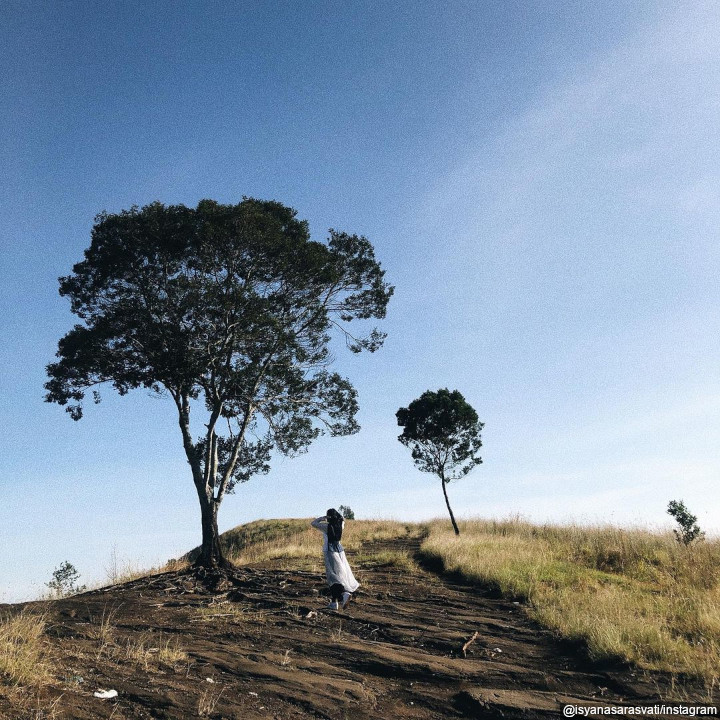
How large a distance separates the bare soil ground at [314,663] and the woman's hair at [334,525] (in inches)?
58.5

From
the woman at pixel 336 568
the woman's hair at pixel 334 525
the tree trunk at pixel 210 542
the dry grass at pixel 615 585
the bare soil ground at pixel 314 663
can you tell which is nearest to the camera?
the bare soil ground at pixel 314 663

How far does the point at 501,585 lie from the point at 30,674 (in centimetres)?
1046

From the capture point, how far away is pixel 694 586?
1261 centimetres

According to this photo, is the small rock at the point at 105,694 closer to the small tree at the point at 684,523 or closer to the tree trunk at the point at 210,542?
the tree trunk at the point at 210,542

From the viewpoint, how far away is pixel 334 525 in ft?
38.2

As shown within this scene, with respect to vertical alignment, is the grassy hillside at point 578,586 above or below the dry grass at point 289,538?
below

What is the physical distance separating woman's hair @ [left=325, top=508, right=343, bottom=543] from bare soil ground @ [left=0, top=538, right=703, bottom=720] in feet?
4.87

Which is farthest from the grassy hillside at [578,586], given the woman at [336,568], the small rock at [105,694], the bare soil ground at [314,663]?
the woman at [336,568]

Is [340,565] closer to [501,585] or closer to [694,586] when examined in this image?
[501,585]

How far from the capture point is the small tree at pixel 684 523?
1836 centimetres

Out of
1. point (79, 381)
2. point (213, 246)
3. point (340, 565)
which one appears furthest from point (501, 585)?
point (79, 381)

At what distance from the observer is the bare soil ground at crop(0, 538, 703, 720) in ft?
18.5

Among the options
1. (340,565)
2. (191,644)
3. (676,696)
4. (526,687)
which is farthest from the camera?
(340,565)

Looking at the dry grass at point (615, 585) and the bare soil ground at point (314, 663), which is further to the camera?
the dry grass at point (615, 585)
